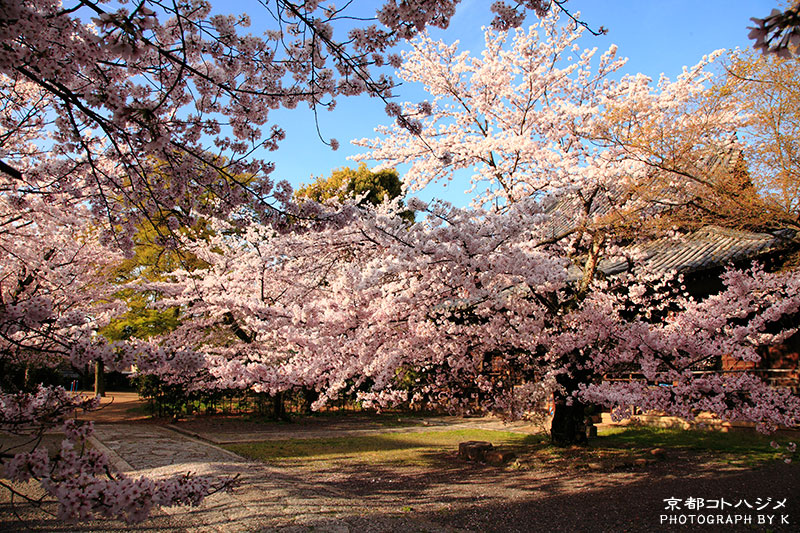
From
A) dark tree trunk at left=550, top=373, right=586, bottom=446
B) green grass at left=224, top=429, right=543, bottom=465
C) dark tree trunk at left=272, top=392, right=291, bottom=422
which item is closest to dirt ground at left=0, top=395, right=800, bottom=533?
green grass at left=224, top=429, right=543, bottom=465

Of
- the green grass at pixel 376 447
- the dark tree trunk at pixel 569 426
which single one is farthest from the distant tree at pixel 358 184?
the dark tree trunk at pixel 569 426

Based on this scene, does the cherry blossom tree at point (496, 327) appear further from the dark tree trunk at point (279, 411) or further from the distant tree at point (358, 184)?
the distant tree at point (358, 184)

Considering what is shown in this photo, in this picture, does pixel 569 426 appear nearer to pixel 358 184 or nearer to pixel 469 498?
pixel 469 498

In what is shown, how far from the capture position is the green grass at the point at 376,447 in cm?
862

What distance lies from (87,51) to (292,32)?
70.2 inches

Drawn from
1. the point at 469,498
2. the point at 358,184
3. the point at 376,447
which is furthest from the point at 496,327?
the point at 358,184

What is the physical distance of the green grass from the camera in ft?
28.3

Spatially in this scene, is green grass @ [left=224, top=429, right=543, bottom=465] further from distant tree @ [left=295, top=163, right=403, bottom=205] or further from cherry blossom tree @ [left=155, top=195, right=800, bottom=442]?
distant tree @ [left=295, top=163, right=403, bottom=205]

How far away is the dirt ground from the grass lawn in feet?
0.97

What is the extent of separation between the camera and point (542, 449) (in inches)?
351

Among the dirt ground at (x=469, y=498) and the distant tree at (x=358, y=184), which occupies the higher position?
the distant tree at (x=358, y=184)

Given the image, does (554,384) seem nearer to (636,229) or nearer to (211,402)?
(636,229)

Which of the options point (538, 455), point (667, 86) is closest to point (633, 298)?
point (538, 455)

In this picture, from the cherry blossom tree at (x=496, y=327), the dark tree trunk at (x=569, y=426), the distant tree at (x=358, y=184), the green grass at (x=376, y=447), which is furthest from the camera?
the distant tree at (x=358, y=184)
